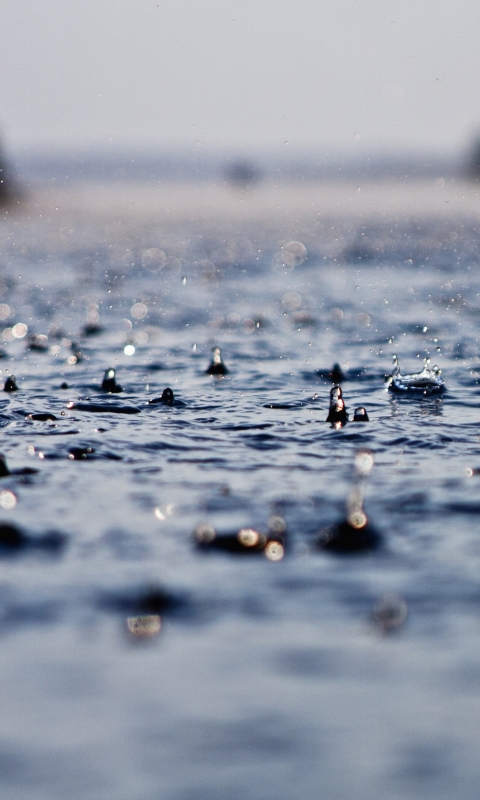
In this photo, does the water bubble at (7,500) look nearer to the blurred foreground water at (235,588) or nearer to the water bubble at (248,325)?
the blurred foreground water at (235,588)

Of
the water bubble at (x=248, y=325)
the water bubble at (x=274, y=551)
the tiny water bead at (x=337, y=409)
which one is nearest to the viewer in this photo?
the water bubble at (x=274, y=551)

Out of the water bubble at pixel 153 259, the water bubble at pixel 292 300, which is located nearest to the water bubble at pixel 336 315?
the water bubble at pixel 292 300

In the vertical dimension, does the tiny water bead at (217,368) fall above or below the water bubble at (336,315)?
below

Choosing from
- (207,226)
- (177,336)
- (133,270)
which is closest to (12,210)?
(207,226)

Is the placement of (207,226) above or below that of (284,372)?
above

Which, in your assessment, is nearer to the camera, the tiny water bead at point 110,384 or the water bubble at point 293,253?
the tiny water bead at point 110,384

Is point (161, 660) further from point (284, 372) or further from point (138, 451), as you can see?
point (284, 372)

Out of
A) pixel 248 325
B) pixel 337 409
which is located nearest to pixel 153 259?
pixel 248 325

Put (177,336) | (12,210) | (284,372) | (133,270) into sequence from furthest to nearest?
(12,210)
(133,270)
(177,336)
(284,372)

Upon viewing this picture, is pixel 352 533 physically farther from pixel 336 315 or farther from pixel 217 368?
pixel 336 315
